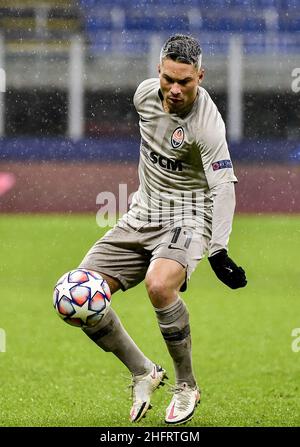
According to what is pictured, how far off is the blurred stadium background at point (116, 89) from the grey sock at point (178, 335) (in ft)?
36.9

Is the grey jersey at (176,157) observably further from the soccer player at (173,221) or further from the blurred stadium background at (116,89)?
the blurred stadium background at (116,89)

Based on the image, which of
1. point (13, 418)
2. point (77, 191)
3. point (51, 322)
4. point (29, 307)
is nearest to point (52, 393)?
point (13, 418)

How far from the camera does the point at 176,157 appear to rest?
481cm

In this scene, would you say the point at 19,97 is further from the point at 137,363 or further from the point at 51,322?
the point at 137,363

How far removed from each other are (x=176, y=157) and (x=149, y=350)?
2.40 meters

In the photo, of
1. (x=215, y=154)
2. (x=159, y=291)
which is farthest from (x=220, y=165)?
(x=159, y=291)

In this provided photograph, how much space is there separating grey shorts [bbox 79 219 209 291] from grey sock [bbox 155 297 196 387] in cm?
17

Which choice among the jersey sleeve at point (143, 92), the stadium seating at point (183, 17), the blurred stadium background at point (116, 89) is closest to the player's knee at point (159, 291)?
the jersey sleeve at point (143, 92)

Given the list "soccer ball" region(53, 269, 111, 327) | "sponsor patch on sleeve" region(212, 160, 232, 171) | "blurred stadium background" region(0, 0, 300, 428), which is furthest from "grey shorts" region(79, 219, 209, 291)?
"blurred stadium background" region(0, 0, 300, 428)

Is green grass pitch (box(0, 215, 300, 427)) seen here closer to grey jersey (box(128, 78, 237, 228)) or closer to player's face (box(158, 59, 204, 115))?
grey jersey (box(128, 78, 237, 228))

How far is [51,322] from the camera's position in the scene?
26.5 ft

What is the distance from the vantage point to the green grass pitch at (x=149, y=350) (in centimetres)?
498

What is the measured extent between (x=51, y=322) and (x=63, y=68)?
34.6 ft

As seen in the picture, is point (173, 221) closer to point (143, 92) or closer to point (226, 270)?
point (226, 270)
